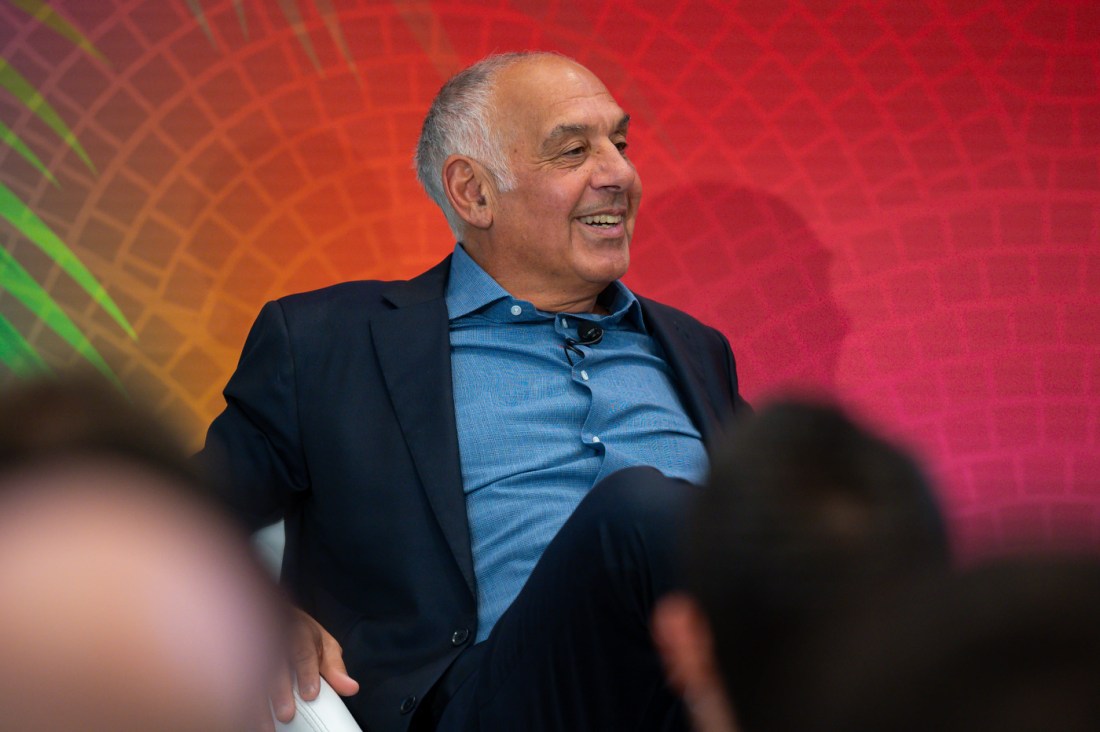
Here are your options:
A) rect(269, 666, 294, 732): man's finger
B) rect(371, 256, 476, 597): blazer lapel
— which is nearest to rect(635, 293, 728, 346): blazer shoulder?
rect(371, 256, 476, 597): blazer lapel

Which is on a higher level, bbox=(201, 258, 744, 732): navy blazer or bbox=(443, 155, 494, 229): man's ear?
bbox=(443, 155, 494, 229): man's ear

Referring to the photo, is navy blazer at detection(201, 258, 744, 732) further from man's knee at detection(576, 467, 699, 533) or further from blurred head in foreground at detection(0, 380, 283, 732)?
blurred head in foreground at detection(0, 380, 283, 732)

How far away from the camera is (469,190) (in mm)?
2473

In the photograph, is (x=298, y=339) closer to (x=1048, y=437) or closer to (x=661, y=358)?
(x=661, y=358)

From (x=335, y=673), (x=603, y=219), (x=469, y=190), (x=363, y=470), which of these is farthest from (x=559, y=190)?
(x=335, y=673)

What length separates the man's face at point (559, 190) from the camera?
7.75 feet

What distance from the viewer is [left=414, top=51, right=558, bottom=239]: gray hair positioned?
242cm

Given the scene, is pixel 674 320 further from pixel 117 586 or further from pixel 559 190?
pixel 117 586

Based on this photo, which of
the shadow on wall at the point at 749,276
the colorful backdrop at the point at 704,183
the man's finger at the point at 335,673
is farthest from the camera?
the shadow on wall at the point at 749,276

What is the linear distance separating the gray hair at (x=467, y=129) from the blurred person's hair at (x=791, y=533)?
1557 millimetres

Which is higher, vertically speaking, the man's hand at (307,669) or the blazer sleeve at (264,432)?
the blazer sleeve at (264,432)

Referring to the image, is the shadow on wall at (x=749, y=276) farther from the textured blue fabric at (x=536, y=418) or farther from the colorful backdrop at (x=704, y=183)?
the textured blue fabric at (x=536, y=418)

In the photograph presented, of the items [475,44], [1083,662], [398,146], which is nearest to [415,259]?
[398,146]

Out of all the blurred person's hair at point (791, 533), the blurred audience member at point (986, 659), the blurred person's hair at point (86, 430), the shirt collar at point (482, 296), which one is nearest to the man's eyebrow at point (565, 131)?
the shirt collar at point (482, 296)
